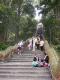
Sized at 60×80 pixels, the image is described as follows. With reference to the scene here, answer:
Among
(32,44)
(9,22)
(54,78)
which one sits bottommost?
(54,78)

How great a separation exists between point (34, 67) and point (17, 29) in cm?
4025

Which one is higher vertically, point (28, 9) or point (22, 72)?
point (28, 9)

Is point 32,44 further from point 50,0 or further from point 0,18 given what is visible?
point 0,18

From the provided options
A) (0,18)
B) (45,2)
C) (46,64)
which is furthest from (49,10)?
(46,64)

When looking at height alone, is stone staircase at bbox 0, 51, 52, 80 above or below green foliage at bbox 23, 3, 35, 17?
below

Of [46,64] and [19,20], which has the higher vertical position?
[19,20]

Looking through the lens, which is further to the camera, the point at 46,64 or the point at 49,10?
the point at 49,10

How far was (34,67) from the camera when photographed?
21.3m

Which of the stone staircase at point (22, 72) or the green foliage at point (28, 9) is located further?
the green foliage at point (28, 9)

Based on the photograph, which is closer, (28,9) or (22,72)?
(22,72)

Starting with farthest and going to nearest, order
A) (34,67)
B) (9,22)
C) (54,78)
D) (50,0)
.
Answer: (9,22) → (50,0) → (34,67) → (54,78)

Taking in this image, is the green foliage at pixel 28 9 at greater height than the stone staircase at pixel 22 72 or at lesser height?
greater

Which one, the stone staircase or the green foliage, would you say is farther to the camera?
the green foliage

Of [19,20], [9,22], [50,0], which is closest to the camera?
[50,0]
